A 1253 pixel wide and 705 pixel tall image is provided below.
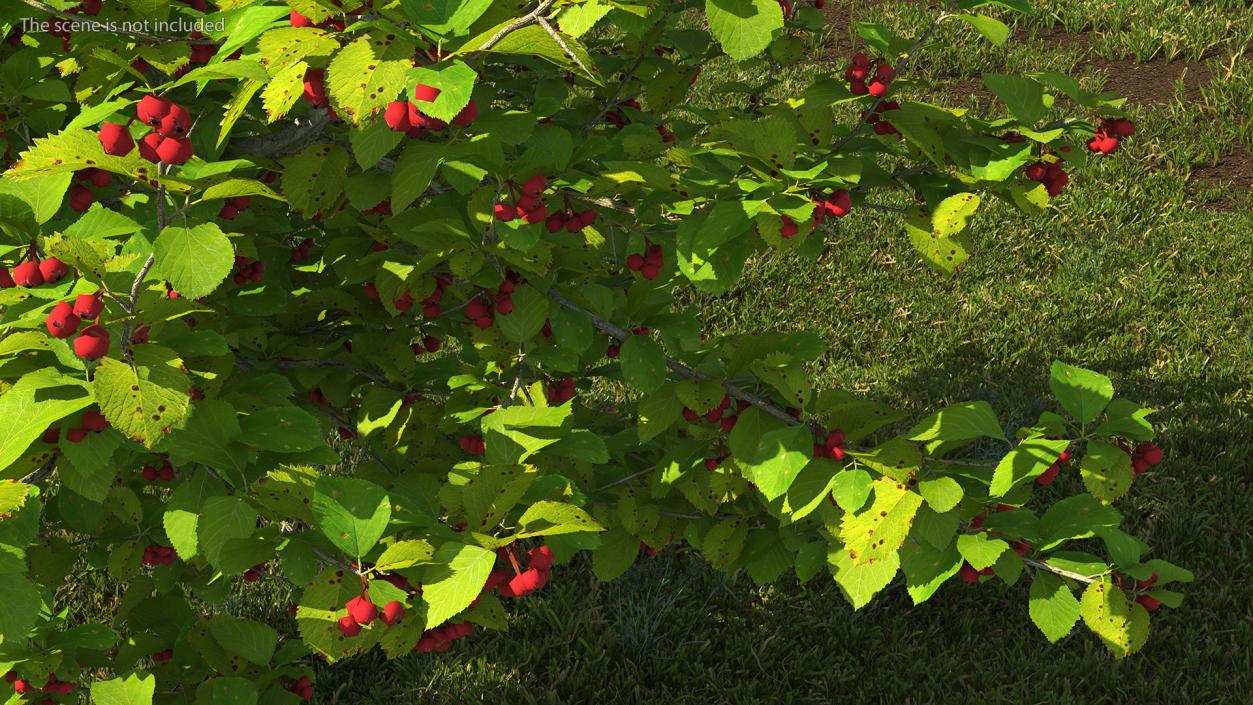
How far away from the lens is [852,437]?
252 cm

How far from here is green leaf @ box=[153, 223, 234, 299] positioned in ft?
5.82

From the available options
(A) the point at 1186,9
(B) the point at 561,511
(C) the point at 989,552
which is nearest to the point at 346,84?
(B) the point at 561,511

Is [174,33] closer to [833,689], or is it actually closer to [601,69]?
[601,69]

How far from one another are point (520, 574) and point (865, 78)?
137 centimetres

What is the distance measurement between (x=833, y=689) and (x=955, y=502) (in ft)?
7.63

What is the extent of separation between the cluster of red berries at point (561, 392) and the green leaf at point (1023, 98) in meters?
1.28

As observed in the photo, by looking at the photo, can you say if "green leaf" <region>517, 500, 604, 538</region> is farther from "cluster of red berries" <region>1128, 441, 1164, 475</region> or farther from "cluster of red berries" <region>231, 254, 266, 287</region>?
"cluster of red berries" <region>1128, 441, 1164, 475</region>

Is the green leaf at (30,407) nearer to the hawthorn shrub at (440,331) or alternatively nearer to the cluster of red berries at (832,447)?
the hawthorn shrub at (440,331)

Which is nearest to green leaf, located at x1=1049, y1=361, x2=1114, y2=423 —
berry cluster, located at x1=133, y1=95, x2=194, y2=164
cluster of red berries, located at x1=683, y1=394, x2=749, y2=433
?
cluster of red berries, located at x1=683, y1=394, x2=749, y2=433

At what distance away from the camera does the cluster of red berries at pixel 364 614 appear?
1797 mm

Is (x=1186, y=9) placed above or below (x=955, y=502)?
below

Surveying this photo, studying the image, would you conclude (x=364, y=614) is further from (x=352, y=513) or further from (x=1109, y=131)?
(x=1109, y=131)

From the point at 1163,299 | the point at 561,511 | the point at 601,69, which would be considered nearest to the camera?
the point at 561,511

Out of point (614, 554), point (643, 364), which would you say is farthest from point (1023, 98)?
point (614, 554)
